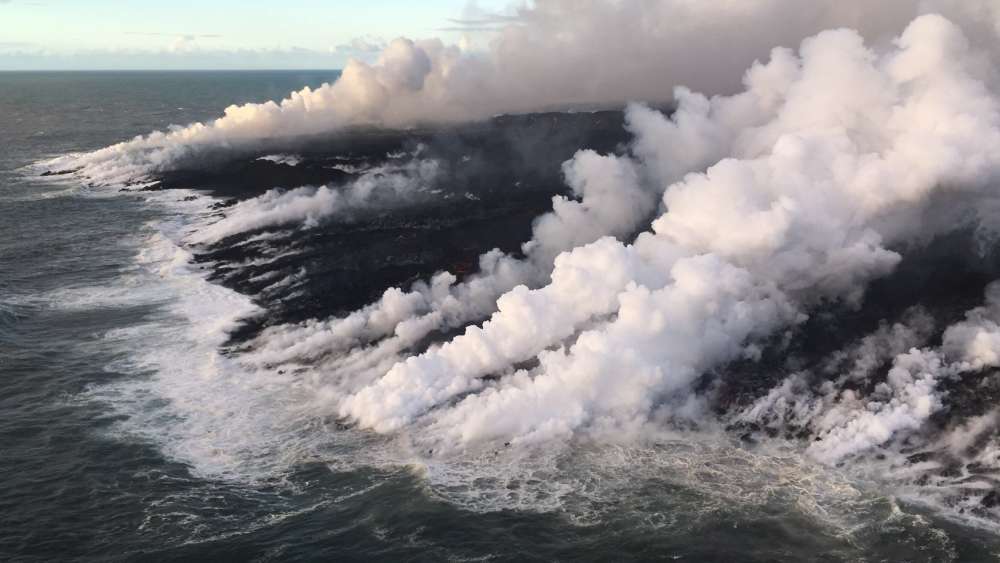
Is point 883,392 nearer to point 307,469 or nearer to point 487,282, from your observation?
point 487,282

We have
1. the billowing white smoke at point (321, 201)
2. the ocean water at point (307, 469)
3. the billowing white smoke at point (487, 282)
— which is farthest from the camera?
the billowing white smoke at point (321, 201)

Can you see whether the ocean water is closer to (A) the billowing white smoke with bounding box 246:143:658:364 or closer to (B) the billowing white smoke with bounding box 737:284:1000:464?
(B) the billowing white smoke with bounding box 737:284:1000:464

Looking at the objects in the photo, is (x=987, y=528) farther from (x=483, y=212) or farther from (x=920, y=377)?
(x=483, y=212)

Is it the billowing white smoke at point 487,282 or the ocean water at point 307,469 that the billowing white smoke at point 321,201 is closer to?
the ocean water at point 307,469

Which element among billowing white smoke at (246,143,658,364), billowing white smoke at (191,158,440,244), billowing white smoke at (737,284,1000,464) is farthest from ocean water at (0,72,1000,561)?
billowing white smoke at (191,158,440,244)

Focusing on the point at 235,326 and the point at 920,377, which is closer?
the point at 920,377

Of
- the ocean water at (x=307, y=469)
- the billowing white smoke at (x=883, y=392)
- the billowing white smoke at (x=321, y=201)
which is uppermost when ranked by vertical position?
the billowing white smoke at (x=321, y=201)

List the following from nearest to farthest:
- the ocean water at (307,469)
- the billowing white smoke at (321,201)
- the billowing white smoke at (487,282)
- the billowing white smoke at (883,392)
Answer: the ocean water at (307,469) → the billowing white smoke at (883,392) → the billowing white smoke at (487,282) → the billowing white smoke at (321,201)

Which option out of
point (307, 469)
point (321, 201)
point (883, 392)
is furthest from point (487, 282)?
point (321, 201)

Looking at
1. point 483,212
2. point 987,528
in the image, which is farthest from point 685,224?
point 483,212

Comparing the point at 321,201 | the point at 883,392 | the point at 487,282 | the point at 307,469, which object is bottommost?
the point at 307,469

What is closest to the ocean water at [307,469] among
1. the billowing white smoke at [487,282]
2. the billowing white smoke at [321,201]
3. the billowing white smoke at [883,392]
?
the billowing white smoke at [883,392]
